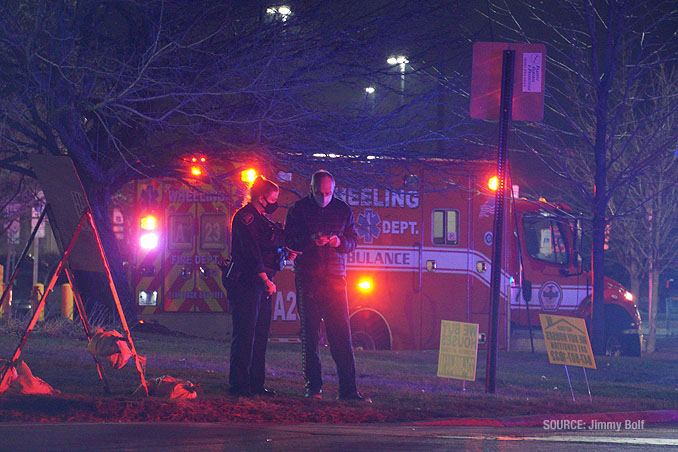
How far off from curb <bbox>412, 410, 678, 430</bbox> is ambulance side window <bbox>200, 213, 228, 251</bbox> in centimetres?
638

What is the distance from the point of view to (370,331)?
45.1 ft

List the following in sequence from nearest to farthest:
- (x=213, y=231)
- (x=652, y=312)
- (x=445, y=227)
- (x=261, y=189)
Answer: (x=261, y=189)
(x=213, y=231)
(x=445, y=227)
(x=652, y=312)

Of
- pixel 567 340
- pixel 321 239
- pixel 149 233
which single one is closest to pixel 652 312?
pixel 567 340

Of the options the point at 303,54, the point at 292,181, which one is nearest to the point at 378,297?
the point at 292,181

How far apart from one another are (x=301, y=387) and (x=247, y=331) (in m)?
1.38

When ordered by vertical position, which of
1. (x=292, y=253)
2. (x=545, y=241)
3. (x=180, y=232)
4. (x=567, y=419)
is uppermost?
(x=545, y=241)

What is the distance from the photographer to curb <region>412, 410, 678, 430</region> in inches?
295

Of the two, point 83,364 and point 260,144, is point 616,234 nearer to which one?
point 260,144

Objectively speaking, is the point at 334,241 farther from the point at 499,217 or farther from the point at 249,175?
the point at 249,175

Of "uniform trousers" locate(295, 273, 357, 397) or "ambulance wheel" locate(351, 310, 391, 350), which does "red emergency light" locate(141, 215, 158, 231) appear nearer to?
"ambulance wheel" locate(351, 310, 391, 350)

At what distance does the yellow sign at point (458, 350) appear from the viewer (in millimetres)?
8984

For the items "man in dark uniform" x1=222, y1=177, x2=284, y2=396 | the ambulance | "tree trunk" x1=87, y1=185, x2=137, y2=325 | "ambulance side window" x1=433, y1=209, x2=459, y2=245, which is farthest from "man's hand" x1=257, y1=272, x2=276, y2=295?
"ambulance side window" x1=433, y1=209, x2=459, y2=245

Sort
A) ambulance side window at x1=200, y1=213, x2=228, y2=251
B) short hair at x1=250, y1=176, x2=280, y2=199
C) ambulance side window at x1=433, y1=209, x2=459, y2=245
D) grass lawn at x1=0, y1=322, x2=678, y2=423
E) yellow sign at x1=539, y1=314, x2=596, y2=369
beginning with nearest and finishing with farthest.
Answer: grass lawn at x1=0, y1=322, x2=678, y2=423 < short hair at x1=250, y1=176, x2=280, y2=199 < yellow sign at x1=539, y1=314, x2=596, y2=369 < ambulance side window at x1=200, y1=213, x2=228, y2=251 < ambulance side window at x1=433, y1=209, x2=459, y2=245

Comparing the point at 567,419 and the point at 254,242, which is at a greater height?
the point at 254,242
